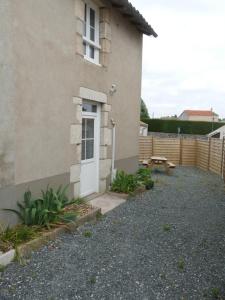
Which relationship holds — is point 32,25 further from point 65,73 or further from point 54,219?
point 54,219

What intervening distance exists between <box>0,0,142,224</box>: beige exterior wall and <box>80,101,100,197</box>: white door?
1.46 feet

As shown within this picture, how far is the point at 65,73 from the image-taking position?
628 cm

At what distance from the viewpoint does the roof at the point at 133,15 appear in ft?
26.1

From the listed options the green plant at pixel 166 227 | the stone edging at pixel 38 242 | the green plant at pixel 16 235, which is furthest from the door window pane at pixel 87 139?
the green plant at pixel 16 235

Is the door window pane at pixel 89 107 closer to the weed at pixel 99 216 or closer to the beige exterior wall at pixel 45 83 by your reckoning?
the beige exterior wall at pixel 45 83

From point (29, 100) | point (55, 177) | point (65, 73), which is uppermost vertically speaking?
point (65, 73)

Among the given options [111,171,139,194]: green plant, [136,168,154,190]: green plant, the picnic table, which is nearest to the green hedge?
the picnic table

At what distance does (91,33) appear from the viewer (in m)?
7.73

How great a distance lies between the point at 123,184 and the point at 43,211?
3.86 metres

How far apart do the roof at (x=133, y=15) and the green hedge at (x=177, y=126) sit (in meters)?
26.5

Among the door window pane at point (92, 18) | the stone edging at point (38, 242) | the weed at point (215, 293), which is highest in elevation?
the door window pane at point (92, 18)

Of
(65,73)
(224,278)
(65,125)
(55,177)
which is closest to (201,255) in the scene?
(224,278)

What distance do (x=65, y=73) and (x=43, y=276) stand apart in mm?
3943

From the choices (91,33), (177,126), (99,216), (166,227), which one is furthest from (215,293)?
(177,126)
